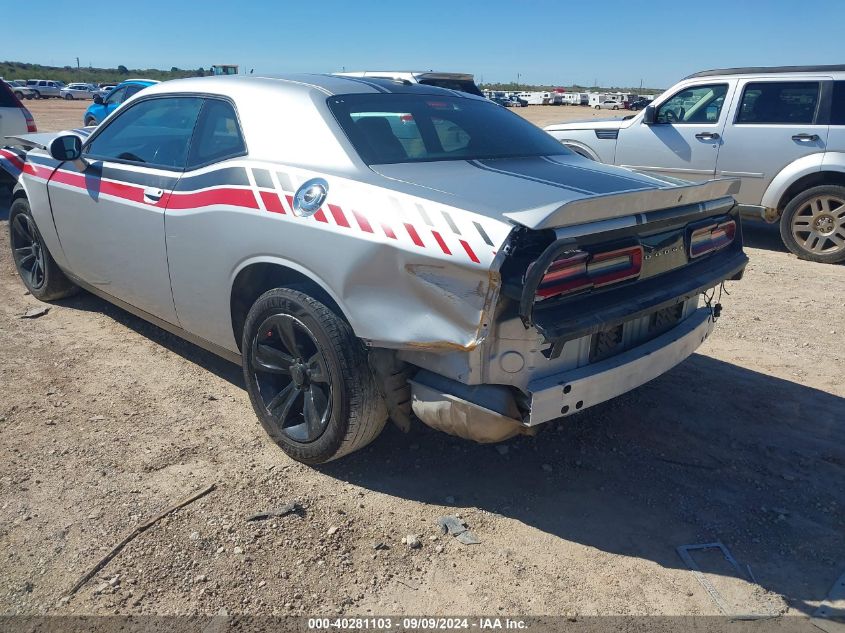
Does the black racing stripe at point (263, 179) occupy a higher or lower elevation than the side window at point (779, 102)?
lower

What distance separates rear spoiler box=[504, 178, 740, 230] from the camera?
2387 mm

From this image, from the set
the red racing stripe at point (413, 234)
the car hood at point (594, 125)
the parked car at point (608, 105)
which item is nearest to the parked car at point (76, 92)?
the parked car at point (608, 105)

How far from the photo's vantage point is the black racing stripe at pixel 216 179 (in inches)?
129

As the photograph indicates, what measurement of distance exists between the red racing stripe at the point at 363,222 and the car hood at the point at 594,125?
6.65 metres

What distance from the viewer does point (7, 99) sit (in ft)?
30.3

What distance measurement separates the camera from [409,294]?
103 inches

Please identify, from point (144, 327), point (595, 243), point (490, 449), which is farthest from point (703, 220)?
point (144, 327)

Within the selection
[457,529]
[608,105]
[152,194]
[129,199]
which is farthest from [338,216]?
[608,105]

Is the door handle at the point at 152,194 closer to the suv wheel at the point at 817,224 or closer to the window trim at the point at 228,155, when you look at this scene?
the window trim at the point at 228,155

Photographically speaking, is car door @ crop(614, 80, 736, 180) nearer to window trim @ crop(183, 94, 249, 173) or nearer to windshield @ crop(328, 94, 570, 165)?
windshield @ crop(328, 94, 570, 165)

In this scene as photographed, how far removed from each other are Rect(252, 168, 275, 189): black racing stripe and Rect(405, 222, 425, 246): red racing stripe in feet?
2.68

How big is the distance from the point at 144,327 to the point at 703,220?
3.77m

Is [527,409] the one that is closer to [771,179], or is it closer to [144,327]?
[144,327]

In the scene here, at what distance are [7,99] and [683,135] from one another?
28.0ft
